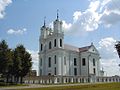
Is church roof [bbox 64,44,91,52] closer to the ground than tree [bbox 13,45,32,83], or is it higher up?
higher up

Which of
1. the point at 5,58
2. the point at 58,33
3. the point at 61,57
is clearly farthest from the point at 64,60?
the point at 5,58

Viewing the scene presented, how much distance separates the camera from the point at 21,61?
7425 cm

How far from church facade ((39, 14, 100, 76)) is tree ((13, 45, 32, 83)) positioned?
31.6 m

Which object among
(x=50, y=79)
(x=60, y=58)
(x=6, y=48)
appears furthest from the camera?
(x=60, y=58)

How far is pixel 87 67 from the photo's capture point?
117m

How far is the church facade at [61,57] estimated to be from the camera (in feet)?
359

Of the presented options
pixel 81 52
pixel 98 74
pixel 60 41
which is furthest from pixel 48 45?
pixel 98 74

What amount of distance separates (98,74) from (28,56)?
175ft

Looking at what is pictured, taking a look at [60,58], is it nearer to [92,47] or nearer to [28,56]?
[92,47]

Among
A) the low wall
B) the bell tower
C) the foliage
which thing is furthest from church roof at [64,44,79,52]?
the foliage

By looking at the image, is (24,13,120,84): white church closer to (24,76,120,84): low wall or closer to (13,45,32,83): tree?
(24,76,120,84): low wall

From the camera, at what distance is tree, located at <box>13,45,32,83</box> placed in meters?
73.1

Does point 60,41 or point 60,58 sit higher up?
point 60,41

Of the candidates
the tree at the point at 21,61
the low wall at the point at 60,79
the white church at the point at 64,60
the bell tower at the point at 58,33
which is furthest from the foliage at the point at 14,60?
the bell tower at the point at 58,33
